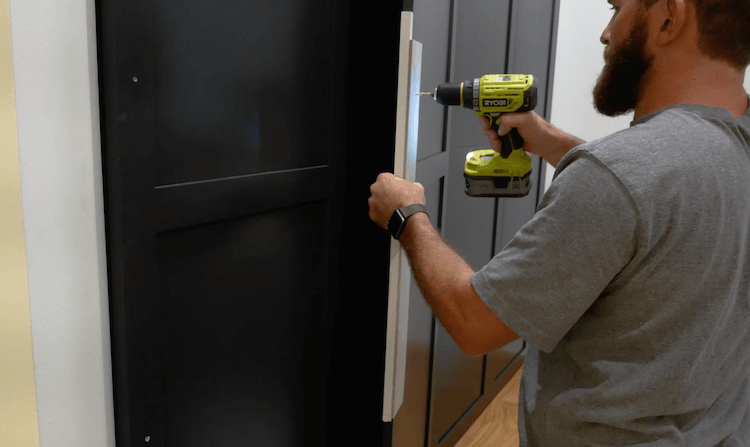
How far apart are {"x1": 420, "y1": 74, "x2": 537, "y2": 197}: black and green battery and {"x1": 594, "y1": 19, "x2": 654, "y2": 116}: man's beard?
22 centimetres

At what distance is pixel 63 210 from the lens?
762 millimetres

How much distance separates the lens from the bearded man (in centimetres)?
82

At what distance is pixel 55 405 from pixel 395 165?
0.69m

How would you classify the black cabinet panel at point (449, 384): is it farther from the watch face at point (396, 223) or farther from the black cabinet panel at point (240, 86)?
the black cabinet panel at point (240, 86)

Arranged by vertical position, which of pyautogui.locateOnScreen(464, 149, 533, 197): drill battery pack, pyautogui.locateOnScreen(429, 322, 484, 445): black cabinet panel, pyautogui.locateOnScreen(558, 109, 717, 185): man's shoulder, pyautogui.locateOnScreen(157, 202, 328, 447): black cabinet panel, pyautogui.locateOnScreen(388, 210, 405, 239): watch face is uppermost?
pyautogui.locateOnScreen(558, 109, 717, 185): man's shoulder

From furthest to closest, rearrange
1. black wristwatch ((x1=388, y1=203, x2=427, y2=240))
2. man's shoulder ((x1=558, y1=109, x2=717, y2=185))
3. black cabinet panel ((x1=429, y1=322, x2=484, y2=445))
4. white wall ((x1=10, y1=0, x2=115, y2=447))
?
black cabinet panel ((x1=429, y1=322, x2=484, y2=445))
black wristwatch ((x1=388, y1=203, x2=427, y2=240))
man's shoulder ((x1=558, y1=109, x2=717, y2=185))
white wall ((x1=10, y1=0, x2=115, y2=447))

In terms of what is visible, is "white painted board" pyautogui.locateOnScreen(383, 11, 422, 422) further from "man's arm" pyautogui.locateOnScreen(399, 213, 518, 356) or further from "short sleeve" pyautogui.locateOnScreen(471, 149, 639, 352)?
"short sleeve" pyautogui.locateOnScreen(471, 149, 639, 352)

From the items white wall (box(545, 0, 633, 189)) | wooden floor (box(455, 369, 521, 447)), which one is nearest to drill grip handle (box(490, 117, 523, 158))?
wooden floor (box(455, 369, 521, 447))

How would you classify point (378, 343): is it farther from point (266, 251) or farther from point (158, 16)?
point (158, 16)

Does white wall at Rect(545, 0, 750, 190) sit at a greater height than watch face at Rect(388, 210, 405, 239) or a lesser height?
greater

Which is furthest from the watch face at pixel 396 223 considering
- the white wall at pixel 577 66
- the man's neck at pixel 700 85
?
the white wall at pixel 577 66

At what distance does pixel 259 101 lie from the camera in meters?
1.10

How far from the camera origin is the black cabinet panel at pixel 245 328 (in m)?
1.00

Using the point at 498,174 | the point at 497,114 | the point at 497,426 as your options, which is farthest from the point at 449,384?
the point at 497,114
